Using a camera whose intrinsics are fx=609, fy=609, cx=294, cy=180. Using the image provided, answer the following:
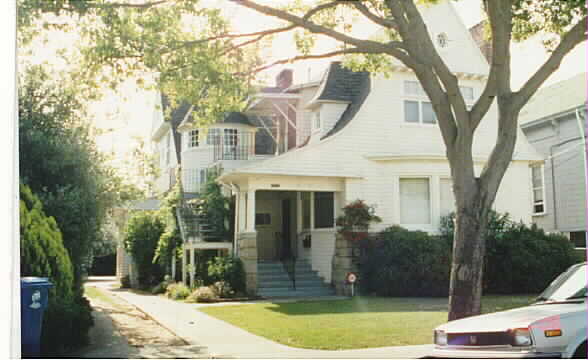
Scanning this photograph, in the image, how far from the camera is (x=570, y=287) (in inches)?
218

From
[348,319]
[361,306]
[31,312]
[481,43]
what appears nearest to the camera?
[31,312]

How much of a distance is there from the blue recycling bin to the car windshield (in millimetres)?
4928

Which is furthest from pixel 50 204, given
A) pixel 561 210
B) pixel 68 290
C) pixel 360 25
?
pixel 561 210

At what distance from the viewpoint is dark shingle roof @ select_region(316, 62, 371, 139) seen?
15953 millimetres

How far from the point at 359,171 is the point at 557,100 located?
191 inches

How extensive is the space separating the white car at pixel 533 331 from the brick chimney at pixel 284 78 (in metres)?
16.7

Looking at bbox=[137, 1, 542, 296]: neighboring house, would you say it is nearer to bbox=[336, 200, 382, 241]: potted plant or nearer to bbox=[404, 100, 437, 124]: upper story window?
bbox=[404, 100, 437, 124]: upper story window

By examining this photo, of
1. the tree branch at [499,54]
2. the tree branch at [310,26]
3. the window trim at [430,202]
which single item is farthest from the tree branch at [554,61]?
the window trim at [430,202]

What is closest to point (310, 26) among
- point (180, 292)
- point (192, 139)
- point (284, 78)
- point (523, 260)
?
point (523, 260)

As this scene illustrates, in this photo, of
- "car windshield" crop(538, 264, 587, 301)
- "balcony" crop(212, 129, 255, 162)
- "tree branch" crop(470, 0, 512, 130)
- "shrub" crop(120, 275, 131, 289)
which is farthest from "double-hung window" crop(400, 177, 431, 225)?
"shrub" crop(120, 275, 131, 289)

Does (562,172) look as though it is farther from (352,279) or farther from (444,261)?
(352,279)

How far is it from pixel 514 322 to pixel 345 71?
12.6 meters

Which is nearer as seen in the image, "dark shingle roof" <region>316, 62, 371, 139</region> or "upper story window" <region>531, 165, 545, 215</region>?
"upper story window" <region>531, 165, 545, 215</region>

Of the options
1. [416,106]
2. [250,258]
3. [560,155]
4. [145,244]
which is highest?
[416,106]
